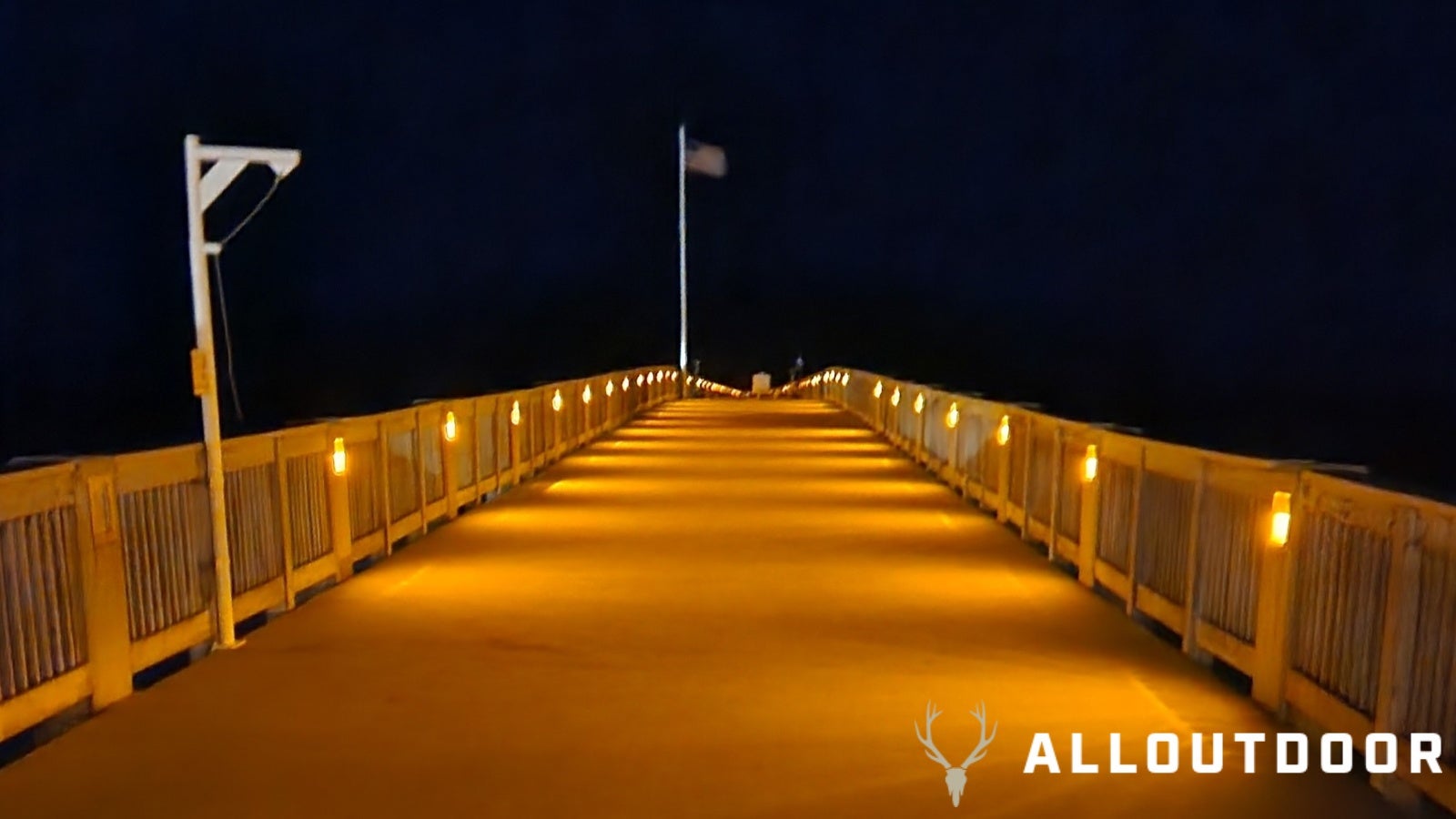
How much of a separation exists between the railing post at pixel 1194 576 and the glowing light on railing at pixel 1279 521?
114 centimetres

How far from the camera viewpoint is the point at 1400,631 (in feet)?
20.7

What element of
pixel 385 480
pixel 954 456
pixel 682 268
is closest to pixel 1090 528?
pixel 385 480

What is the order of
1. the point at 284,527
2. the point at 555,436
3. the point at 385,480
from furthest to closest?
1. the point at 555,436
2. the point at 385,480
3. the point at 284,527

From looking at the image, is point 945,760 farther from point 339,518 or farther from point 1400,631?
point 339,518

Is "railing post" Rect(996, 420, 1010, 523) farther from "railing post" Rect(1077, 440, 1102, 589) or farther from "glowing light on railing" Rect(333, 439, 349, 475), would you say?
"glowing light on railing" Rect(333, 439, 349, 475)

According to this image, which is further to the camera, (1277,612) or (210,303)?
(210,303)

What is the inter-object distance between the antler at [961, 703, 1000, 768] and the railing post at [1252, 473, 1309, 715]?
1.63 metres

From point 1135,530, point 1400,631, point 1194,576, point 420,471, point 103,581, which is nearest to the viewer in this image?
point 1400,631

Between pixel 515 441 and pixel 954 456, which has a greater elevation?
pixel 515 441

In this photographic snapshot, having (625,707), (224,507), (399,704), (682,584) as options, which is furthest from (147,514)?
(682,584)

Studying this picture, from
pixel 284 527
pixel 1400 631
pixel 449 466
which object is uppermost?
pixel 1400 631

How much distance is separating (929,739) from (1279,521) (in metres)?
2.39

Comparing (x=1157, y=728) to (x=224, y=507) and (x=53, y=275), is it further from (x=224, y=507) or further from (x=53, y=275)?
(x=53, y=275)

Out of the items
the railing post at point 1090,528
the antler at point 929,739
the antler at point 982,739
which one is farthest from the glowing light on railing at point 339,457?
the railing post at point 1090,528
